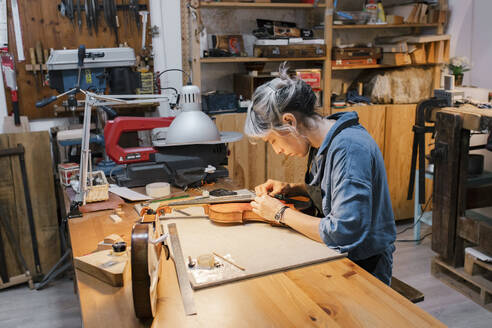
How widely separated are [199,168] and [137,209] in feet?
1.79

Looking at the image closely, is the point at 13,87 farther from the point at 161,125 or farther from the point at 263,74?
the point at 263,74

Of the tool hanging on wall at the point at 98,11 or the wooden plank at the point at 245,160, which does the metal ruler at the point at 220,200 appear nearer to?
the wooden plank at the point at 245,160

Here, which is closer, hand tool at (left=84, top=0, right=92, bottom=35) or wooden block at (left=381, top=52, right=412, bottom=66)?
hand tool at (left=84, top=0, right=92, bottom=35)

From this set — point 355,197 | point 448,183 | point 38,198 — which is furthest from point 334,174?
point 38,198

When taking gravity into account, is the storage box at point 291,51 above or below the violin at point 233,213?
above

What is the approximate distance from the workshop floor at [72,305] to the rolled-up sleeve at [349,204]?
171cm

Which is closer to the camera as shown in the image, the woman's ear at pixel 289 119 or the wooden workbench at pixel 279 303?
the wooden workbench at pixel 279 303

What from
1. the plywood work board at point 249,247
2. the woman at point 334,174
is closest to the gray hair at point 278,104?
the woman at point 334,174

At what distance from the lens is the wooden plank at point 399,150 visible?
4180 mm

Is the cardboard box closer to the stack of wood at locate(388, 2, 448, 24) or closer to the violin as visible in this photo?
the stack of wood at locate(388, 2, 448, 24)

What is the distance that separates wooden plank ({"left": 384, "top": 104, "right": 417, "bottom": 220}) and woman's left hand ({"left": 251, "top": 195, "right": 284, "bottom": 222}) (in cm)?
274

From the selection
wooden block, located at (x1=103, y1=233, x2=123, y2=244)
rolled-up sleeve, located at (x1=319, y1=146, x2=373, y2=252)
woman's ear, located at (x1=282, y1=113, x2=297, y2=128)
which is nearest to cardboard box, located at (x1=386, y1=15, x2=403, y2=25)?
woman's ear, located at (x1=282, y1=113, x2=297, y2=128)

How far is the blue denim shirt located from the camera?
1529mm

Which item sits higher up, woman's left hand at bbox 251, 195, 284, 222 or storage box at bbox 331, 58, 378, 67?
storage box at bbox 331, 58, 378, 67
